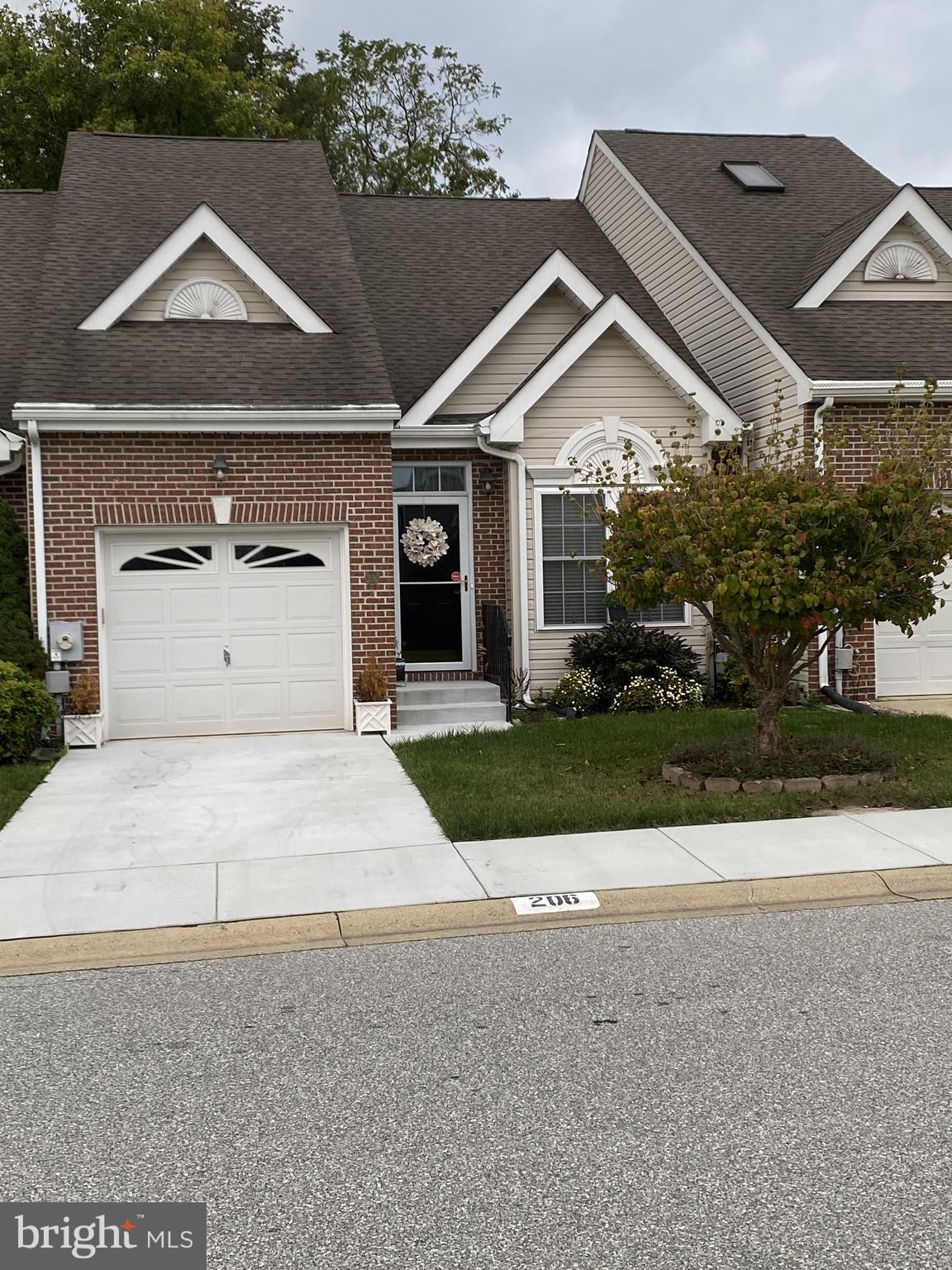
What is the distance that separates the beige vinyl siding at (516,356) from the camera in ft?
50.4

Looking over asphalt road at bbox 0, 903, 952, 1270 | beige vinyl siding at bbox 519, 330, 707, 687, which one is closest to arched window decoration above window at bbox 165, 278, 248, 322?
beige vinyl siding at bbox 519, 330, 707, 687

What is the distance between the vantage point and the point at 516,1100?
4434mm

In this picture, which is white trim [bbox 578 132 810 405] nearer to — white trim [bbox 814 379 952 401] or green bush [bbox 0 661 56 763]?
white trim [bbox 814 379 952 401]

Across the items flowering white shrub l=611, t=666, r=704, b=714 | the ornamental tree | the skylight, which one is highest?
the skylight

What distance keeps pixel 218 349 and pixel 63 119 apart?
16.7 metres

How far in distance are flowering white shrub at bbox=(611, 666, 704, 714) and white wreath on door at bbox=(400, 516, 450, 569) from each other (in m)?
2.96

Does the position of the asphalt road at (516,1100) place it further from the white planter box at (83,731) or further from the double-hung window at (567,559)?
the double-hung window at (567,559)

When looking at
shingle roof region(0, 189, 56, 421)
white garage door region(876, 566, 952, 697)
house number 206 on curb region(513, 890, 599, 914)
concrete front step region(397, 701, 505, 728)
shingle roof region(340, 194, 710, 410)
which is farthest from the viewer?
shingle roof region(340, 194, 710, 410)

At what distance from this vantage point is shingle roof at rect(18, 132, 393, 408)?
13234mm

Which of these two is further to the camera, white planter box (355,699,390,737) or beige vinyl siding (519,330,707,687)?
beige vinyl siding (519,330,707,687)

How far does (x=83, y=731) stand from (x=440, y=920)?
7052 mm

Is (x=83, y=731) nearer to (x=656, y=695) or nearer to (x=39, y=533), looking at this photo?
(x=39, y=533)

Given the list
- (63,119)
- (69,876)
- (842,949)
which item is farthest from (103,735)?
(63,119)

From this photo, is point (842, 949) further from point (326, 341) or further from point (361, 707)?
point (326, 341)
